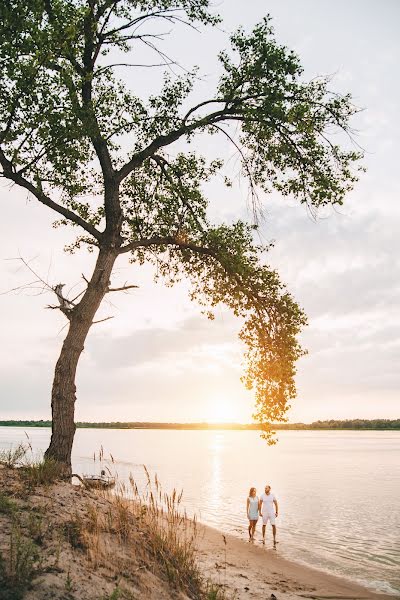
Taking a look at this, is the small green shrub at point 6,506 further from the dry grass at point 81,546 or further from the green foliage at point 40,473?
the green foliage at point 40,473

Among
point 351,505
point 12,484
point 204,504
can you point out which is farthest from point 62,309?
point 351,505

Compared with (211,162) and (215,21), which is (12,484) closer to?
(211,162)

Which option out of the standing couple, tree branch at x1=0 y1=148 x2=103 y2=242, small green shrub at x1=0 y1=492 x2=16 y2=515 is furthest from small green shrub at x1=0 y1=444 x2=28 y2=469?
the standing couple

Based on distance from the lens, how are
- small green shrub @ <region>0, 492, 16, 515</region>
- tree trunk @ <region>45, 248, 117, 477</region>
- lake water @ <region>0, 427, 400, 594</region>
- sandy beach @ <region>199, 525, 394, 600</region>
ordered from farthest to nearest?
lake water @ <region>0, 427, 400, 594</region>
sandy beach @ <region>199, 525, 394, 600</region>
tree trunk @ <region>45, 248, 117, 477</region>
small green shrub @ <region>0, 492, 16, 515</region>

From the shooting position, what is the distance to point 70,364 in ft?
39.9

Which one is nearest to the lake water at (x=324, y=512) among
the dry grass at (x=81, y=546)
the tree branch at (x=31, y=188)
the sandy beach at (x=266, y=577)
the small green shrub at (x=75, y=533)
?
the sandy beach at (x=266, y=577)

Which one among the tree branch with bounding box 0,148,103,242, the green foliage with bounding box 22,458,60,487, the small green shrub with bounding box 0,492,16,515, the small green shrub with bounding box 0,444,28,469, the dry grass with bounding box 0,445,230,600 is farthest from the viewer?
the tree branch with bounding box 0,148,103,242

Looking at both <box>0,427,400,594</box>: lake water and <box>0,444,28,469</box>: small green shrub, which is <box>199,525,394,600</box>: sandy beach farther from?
<box>0,444,28,469</box>: small green shrub

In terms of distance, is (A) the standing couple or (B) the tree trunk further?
A: (A) the standing couple

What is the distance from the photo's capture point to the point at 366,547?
80.7ft

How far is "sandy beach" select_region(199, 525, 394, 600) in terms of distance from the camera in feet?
42.0

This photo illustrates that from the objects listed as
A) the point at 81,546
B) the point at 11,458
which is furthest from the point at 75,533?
the point at 11,458

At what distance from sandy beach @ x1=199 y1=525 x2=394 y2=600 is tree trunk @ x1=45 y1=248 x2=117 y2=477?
4437 mm

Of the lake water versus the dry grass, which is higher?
the dry grass
